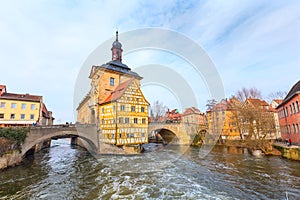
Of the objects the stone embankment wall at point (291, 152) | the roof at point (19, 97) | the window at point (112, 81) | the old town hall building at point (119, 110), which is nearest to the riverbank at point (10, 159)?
the old town hall building at point (119, 110)

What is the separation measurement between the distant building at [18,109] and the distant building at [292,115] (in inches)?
1062

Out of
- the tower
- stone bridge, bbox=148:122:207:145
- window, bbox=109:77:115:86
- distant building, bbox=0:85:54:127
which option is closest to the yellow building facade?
window, bbox=109:77:115:86

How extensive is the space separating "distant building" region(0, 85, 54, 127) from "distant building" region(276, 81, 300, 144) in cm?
2697

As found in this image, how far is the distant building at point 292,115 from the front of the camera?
13827 millimetres

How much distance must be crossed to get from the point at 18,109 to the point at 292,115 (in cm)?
2958

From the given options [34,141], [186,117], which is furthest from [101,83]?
[186,117]

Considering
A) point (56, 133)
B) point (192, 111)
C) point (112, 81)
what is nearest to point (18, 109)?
point (56, 133)

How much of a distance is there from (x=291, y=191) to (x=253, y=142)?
1145 cm

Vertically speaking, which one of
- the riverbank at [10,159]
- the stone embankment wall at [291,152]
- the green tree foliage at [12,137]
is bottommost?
the stone embankment wall at [291,152]

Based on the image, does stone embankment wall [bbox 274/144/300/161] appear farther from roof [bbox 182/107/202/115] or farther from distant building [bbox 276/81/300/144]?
roof [bbox 182/107/202/115]

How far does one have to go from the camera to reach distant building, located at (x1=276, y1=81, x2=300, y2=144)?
13.8m

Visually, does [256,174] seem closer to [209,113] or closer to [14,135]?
[14,135]

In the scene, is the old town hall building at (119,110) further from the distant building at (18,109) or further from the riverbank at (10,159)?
the distant building at (18,109)

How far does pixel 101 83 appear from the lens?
18.5 m
